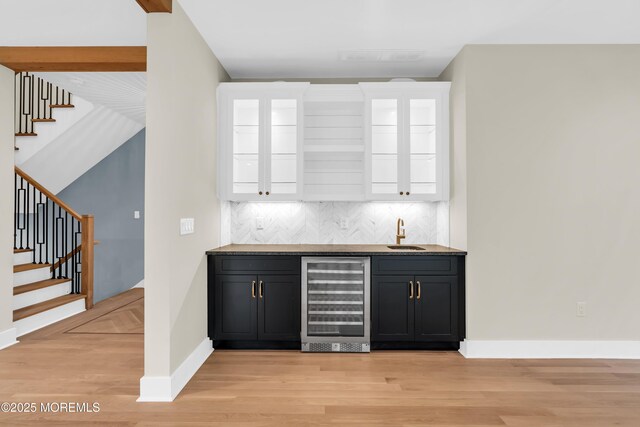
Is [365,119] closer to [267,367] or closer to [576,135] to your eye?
[576,135]

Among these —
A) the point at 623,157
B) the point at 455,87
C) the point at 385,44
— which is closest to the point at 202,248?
the point at 385,44

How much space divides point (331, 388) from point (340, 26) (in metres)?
2.89

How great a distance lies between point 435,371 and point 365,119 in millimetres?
2458

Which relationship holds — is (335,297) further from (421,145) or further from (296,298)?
(421,145)

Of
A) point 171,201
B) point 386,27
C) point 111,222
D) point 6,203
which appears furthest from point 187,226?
point 111,222

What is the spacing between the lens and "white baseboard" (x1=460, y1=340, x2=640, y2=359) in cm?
336

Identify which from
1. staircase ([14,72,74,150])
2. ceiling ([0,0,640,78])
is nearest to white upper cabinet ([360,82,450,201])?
ceiling ([0,0,640,78])

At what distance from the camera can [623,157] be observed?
3400 millimetres

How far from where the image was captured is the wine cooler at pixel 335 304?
11.4 ft

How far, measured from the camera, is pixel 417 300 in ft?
11.4

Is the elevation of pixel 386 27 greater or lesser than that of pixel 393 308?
greater

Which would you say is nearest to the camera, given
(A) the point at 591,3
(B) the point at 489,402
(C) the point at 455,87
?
(B) the point at 489,402

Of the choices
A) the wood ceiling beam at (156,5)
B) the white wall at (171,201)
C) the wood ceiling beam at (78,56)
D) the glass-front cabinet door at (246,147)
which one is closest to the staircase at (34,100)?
the wood ceiling beam at (78,56)

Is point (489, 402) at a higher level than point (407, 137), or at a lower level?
lower
